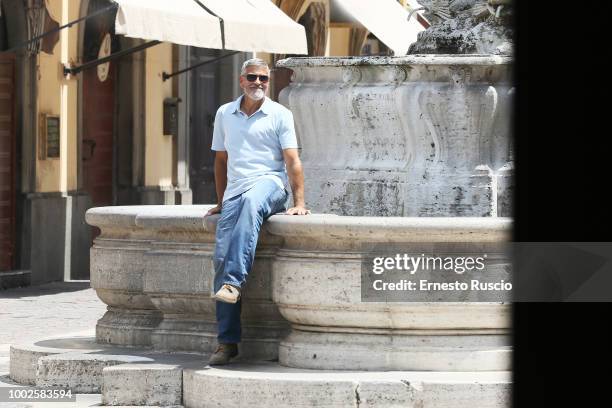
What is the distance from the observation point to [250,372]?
339 inches

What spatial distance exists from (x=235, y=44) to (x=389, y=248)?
384 inches

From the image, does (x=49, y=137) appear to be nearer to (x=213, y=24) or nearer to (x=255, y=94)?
(x=213, y=24)

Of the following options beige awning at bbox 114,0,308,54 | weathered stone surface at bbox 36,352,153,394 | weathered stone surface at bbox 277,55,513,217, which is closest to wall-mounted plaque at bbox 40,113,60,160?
beige awning at bbox 114,0,308,54

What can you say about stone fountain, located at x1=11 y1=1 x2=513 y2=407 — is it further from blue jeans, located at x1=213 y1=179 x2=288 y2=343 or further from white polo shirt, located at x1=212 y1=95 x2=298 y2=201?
white polo shirt, located at x1=212 y1=95 x2=298 y2=201

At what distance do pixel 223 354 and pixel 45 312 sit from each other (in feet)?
20.4

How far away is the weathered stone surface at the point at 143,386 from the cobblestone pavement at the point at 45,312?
1.65 meters

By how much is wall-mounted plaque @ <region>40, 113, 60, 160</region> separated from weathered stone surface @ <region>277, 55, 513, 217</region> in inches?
352

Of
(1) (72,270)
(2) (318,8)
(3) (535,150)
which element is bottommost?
(1) (72,270)

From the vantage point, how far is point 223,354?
888cm

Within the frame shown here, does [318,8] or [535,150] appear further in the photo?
[318,8]

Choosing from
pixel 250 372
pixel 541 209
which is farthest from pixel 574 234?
pixel 250 372

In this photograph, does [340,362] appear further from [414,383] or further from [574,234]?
[574,234]

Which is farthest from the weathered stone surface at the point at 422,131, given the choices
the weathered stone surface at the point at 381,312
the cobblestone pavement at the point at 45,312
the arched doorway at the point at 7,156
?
the arched doorway at the point at 7,156

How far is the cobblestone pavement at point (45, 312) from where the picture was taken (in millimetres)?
12870
